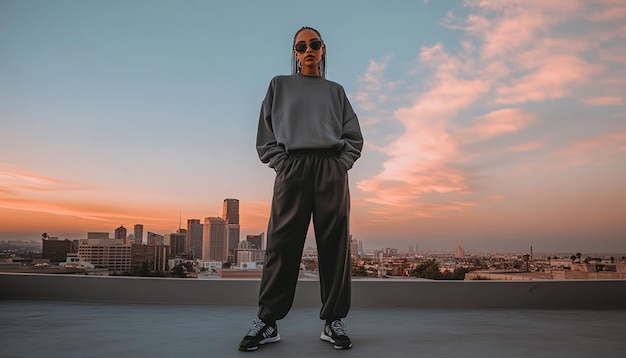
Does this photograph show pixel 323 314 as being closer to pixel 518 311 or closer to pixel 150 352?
pixel 150 352

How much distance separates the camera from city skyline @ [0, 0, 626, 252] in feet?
15.1

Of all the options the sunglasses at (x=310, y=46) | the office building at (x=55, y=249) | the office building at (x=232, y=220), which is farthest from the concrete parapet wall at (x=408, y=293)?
the sunglasses at (x=310, y=46)

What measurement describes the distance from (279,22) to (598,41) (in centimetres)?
321

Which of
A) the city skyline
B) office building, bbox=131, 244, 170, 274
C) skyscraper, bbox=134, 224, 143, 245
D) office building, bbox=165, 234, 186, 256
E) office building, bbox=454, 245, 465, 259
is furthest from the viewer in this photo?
the city skyline

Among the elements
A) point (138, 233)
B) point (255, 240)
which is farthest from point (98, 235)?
point (255, 240)

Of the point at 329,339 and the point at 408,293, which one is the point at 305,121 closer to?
the point at 329,339

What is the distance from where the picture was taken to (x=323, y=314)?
1.99 m

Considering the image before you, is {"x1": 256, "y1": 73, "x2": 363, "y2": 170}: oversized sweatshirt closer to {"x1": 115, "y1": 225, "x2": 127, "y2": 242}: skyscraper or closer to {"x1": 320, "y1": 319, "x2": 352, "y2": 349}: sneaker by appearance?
{"x1": 320, "y1": 319, "x2": 352, "y2": 349}: sneaker

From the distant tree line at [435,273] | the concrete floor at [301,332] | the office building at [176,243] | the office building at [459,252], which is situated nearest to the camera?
the concrete floor at [301,332]

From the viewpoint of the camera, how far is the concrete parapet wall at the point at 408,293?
121 inches

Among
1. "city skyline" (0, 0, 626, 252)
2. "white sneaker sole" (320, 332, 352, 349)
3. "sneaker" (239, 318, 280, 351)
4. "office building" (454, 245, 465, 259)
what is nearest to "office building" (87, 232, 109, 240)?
"city skyline" (0, 0, 626, 252)

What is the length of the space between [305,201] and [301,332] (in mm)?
656

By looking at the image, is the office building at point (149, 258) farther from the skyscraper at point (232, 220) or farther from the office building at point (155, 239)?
the skyscraper at point (232, 220)

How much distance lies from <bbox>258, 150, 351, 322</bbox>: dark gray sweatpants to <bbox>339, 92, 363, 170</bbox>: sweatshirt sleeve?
38 millimetres
